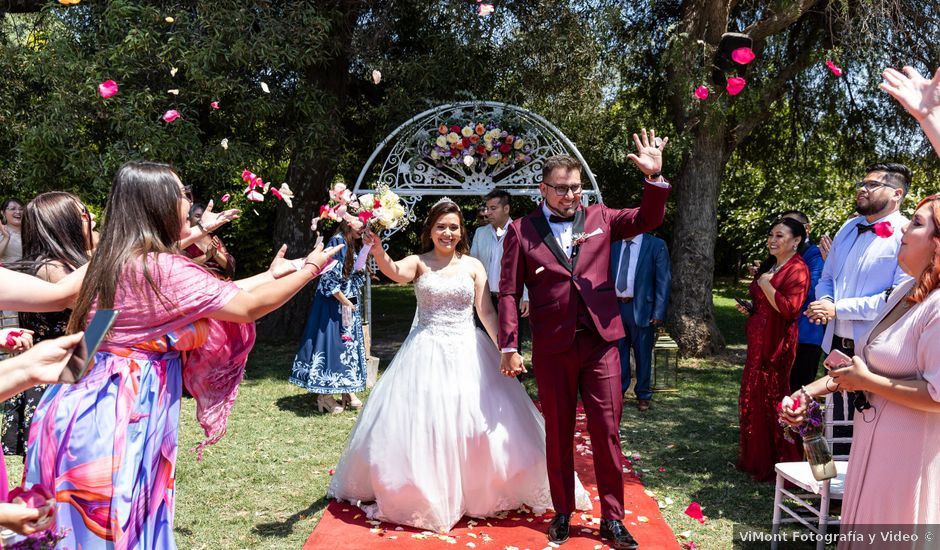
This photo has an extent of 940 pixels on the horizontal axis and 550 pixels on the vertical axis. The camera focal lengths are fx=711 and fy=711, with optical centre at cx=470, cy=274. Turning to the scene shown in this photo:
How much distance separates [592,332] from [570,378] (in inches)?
11.9

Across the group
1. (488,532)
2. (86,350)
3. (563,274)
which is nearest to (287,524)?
(488,532)

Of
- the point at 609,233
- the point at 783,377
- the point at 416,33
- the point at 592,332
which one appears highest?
the point at 416,33

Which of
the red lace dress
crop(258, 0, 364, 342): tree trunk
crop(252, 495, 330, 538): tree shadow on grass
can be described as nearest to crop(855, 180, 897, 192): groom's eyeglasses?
the red lace dress

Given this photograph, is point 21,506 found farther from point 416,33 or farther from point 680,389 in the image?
point 416,33

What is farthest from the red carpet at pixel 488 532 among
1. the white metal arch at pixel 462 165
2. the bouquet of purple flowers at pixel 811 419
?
the white metal arch at pixel 462 165

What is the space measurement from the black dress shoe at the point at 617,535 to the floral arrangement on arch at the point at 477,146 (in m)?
5.08

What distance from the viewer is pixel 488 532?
428 centimetres

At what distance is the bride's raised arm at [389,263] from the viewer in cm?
443

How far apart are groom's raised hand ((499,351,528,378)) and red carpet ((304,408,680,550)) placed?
0.94m

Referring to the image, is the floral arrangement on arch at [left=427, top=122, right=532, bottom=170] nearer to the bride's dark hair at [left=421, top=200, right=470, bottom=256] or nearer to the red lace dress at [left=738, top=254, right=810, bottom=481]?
the bride's dark hair at [left=421, top=200, right=470, bottom=256]

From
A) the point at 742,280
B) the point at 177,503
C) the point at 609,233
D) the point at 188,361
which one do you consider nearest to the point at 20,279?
the point at 188,361

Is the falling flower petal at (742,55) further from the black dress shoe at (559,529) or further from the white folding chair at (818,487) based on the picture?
the black dress shoe at (559,529)

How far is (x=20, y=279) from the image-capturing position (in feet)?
8.11

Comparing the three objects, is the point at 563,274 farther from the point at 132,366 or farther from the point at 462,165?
the point at 462,165
